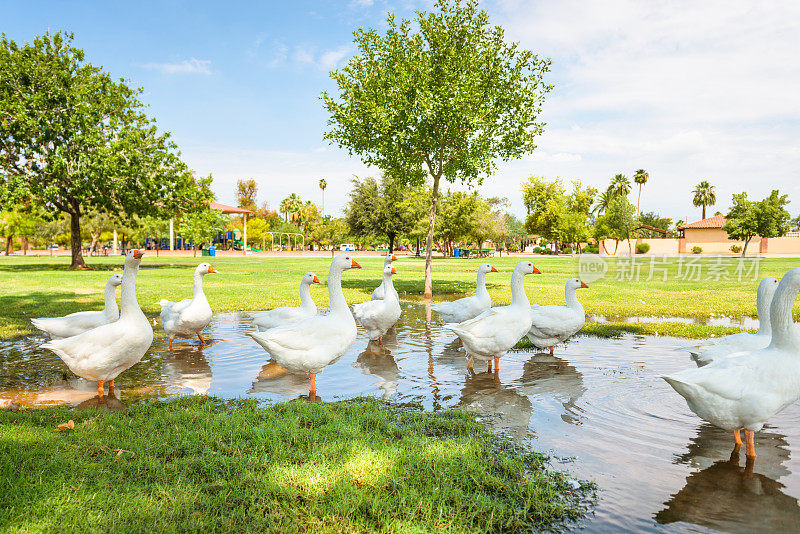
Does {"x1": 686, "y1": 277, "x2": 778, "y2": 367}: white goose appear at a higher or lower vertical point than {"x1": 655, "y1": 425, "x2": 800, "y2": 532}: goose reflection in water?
higher

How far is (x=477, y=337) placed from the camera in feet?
23.0

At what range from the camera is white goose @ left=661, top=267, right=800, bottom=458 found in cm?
423

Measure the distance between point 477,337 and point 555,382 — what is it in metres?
1.28

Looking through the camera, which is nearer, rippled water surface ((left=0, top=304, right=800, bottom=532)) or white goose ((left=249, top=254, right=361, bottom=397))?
rippled water surface ((left=0, top=304, right=800, bottom=532))

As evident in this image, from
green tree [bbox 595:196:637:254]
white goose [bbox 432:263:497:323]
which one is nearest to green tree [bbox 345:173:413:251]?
green tree [bbox 595:196:637:254]

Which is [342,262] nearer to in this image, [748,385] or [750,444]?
[748,385]

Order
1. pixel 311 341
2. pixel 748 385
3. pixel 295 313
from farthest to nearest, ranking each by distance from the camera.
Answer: pixel 295 313, pixel 311 341, pixel 748 385

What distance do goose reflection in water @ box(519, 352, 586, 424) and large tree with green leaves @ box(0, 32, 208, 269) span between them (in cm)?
2788

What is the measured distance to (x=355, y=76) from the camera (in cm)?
1764

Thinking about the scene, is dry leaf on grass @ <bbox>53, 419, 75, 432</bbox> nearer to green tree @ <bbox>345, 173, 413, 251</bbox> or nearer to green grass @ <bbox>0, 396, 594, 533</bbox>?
green grass @ <bbox>0, 396, 594, 533</bbox>

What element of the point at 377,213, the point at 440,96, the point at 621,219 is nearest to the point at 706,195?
the point at 621,219

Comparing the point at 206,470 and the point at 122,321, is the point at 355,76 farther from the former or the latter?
the point at 206,470

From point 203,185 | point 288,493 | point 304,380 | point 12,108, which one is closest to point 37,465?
point 288,493

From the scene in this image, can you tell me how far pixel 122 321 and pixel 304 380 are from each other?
2.53m
